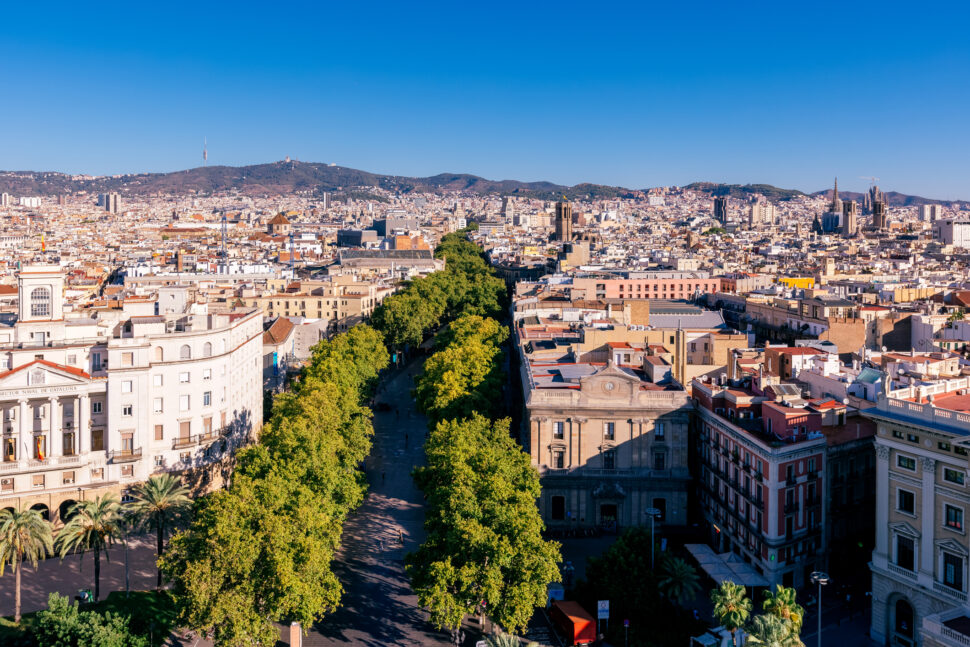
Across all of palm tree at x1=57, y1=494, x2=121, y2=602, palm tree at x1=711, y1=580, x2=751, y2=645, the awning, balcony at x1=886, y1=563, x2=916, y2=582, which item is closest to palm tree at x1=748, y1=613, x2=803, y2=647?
palm tree at x1=711, y1=580, x2=751, y2=645

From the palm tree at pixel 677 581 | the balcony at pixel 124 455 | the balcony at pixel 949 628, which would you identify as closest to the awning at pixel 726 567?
the palm tree at pixel 677 581

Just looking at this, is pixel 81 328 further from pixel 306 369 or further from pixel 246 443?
pixel 306 369

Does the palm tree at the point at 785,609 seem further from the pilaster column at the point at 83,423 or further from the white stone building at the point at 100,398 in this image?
the pilaster column at the point at 83,423

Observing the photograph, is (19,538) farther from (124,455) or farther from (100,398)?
(100,398)

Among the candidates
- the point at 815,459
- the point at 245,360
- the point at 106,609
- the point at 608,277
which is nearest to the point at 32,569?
the point at 106,609

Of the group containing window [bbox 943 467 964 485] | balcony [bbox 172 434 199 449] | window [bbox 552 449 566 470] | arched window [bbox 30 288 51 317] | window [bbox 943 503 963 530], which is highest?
arched window [bbox 30 288 51 317]

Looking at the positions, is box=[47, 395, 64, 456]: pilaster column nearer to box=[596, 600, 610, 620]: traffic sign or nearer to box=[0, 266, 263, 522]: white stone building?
box=[0, 266, 263, 522]: white stone building
